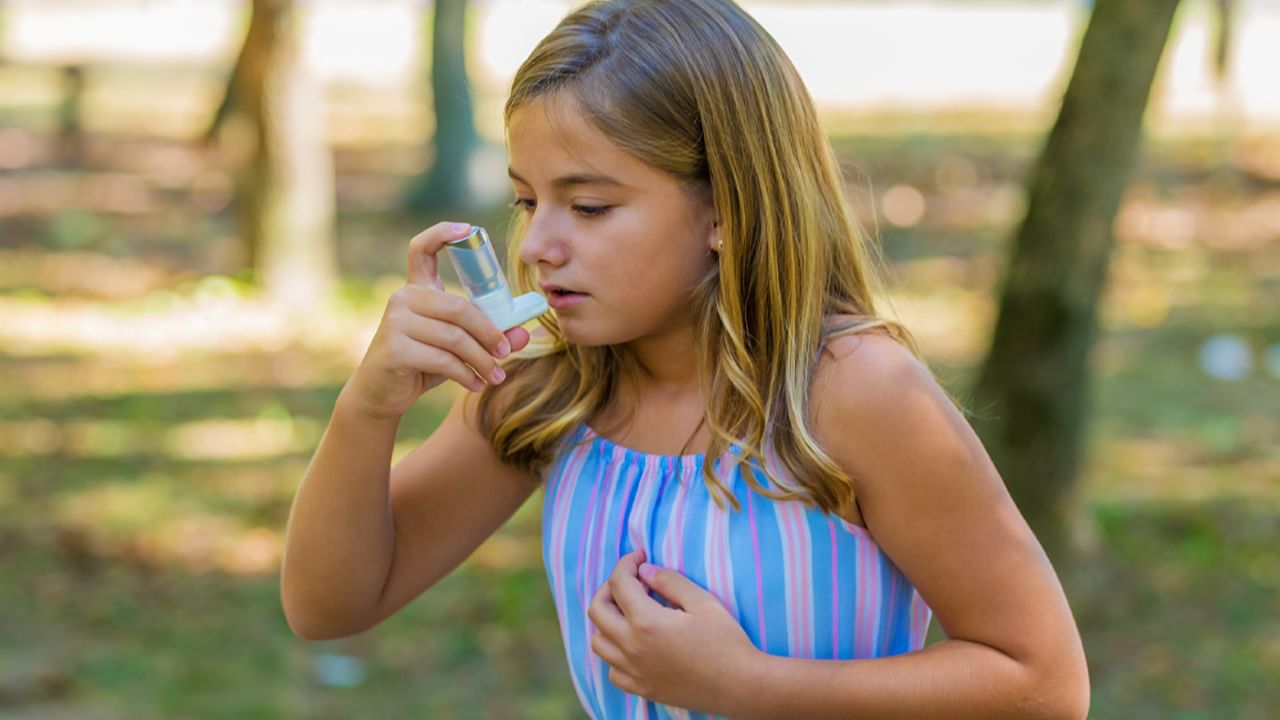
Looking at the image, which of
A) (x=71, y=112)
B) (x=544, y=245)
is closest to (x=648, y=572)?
(x=544, y=245)

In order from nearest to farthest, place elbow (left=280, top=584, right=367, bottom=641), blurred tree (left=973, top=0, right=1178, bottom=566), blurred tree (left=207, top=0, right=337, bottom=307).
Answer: elbow (left=280, top=584, right=367, bottom=641) < blurred tree (left=973, top=0, right=1178, bottom=566) < blurred tree (left=207, top=0, right=337, bottom=307)

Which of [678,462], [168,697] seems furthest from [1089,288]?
[678,462]

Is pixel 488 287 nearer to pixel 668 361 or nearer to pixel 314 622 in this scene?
pixel 668 361

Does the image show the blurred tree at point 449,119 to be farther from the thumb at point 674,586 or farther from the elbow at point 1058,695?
the elbow at point 1058,695

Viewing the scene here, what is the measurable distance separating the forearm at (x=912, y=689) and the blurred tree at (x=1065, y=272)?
3.03 meters

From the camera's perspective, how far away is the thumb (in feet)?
5.66

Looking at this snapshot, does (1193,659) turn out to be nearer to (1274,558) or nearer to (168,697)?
(1274,558)

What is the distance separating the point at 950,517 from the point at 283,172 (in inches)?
330

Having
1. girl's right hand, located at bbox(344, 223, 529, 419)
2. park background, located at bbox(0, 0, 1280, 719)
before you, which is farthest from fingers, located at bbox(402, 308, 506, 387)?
park background, located at bbox(0, 0, 1280, 719)

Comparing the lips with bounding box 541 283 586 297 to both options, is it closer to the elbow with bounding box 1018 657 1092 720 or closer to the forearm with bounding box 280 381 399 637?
the forearm with bounding box 280 381 399 637

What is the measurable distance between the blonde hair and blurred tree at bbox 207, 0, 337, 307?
793 cm

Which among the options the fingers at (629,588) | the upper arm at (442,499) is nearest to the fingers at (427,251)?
the upper arm at (442,499)

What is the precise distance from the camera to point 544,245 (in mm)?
1738

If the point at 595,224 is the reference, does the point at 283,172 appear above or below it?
below
